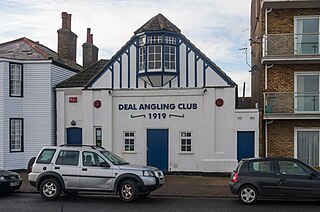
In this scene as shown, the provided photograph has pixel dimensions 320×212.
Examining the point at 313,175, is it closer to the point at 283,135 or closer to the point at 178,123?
the point at 283,135

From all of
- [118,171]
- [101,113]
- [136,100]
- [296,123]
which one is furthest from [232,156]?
[118,171]

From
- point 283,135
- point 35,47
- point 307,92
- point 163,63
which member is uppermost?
point 35,47

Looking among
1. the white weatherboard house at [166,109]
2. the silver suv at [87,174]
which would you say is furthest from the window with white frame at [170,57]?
the silver suv at [87,174]

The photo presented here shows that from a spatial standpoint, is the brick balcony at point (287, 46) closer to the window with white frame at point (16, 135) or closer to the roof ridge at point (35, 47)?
the roof ridge at point (35, 47)

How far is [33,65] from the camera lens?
24047 mm

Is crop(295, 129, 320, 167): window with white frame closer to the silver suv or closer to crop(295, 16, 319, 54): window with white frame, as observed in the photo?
crop(295, 16, 319, 54): window with white frame

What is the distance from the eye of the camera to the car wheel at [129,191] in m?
14.2

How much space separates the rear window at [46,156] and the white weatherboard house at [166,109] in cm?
755

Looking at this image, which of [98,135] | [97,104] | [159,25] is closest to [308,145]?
[159,25]

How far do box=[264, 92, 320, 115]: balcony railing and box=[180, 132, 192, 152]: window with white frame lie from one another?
3854mm

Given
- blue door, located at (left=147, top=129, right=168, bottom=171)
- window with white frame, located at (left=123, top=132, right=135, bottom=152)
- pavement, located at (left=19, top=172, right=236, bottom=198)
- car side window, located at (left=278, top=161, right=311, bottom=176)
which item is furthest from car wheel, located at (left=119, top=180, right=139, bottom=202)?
window with white frame, located at (left=123, top=132, right=135, bottom=152)

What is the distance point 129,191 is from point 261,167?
4.15m

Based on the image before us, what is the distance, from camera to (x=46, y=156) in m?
15.2

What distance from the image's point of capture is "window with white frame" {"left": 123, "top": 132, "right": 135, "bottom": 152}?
2286cm
